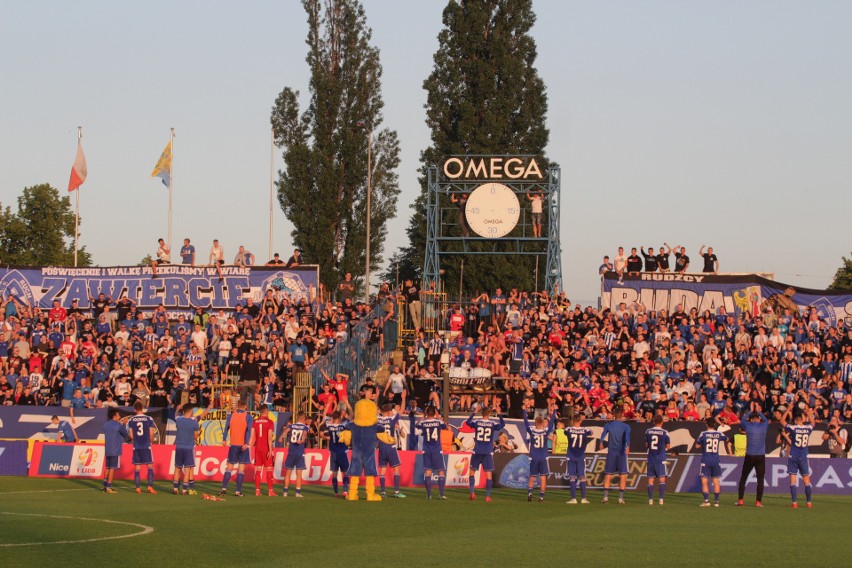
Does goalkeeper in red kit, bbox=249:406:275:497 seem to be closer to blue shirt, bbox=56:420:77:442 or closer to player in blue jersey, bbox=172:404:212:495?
player in blue jersey, bbox=172:404:212:495

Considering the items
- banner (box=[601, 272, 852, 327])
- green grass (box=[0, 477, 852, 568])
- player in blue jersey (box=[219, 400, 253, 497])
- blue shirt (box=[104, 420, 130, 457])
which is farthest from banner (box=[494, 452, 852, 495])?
banner (box=[601, 272, 852, 327])

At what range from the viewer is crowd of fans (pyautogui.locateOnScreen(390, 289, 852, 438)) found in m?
33.4

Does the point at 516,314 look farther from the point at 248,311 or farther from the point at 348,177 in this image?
the point at 348,177

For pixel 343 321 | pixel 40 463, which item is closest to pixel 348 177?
pixel 343 321

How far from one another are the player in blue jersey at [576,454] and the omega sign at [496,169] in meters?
19.6

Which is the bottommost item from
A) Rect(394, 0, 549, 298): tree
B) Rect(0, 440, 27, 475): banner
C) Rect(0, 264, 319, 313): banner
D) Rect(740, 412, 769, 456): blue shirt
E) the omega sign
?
Rect(0, 440, 27, 475): banner

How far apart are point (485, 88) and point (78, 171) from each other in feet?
62.2

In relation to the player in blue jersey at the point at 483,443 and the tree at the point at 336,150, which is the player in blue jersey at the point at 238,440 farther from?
the tree at the point at 336,150

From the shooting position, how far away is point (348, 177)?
193ft

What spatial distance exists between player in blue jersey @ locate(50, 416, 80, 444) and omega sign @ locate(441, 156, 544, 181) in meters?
17.0

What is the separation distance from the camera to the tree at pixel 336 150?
5806 centimetres

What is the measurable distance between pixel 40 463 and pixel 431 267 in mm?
22708

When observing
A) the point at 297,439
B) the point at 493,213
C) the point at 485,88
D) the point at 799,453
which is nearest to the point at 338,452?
the point at 297,439

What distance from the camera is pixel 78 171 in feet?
166
